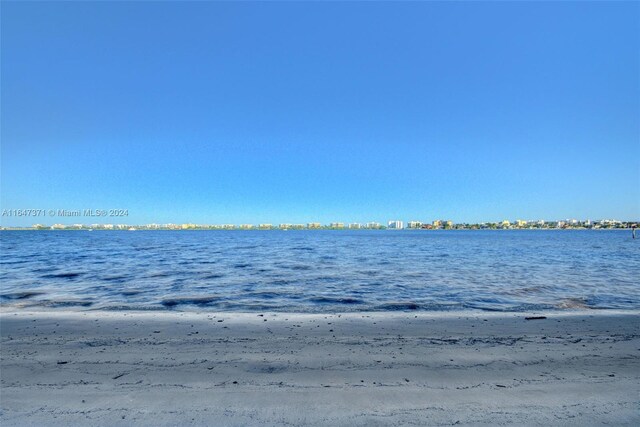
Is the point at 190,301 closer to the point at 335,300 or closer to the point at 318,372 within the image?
the point at 335,300

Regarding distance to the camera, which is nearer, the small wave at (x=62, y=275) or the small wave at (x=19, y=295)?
the small wave at (x=19, y=295)

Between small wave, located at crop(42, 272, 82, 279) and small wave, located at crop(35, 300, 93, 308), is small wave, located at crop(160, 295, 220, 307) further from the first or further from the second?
small wave, located at crop(42, 272, 82, 279)

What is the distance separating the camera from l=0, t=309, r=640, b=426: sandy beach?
4.26 meters

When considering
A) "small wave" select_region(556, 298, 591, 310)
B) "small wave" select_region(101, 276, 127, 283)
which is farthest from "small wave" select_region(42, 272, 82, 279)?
"small wave" select_region(556, 298, 591, 310)

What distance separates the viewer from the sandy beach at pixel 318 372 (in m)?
4.26

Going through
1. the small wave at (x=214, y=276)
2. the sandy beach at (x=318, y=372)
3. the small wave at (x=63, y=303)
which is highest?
the sandy beach at (x=318, y=372)

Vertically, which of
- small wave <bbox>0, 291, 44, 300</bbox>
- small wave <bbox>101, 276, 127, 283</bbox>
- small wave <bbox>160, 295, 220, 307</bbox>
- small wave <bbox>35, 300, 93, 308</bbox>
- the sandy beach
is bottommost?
small wave <bbox>101, 276, 127, 283</bbox>

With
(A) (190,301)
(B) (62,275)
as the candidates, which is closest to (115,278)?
(B) (62,275)

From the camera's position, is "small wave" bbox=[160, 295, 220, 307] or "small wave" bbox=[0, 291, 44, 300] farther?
"small wave" bbox=[0, 291, 44, 300]

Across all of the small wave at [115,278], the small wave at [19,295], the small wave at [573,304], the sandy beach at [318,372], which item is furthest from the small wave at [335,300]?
the small wave at [19,295]

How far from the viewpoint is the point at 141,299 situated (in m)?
12.6

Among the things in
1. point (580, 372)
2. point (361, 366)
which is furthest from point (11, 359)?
point (580, 372)

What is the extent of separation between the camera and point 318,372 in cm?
563

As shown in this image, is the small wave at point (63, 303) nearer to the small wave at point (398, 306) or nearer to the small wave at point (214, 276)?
the small wave at point (214, 276)
